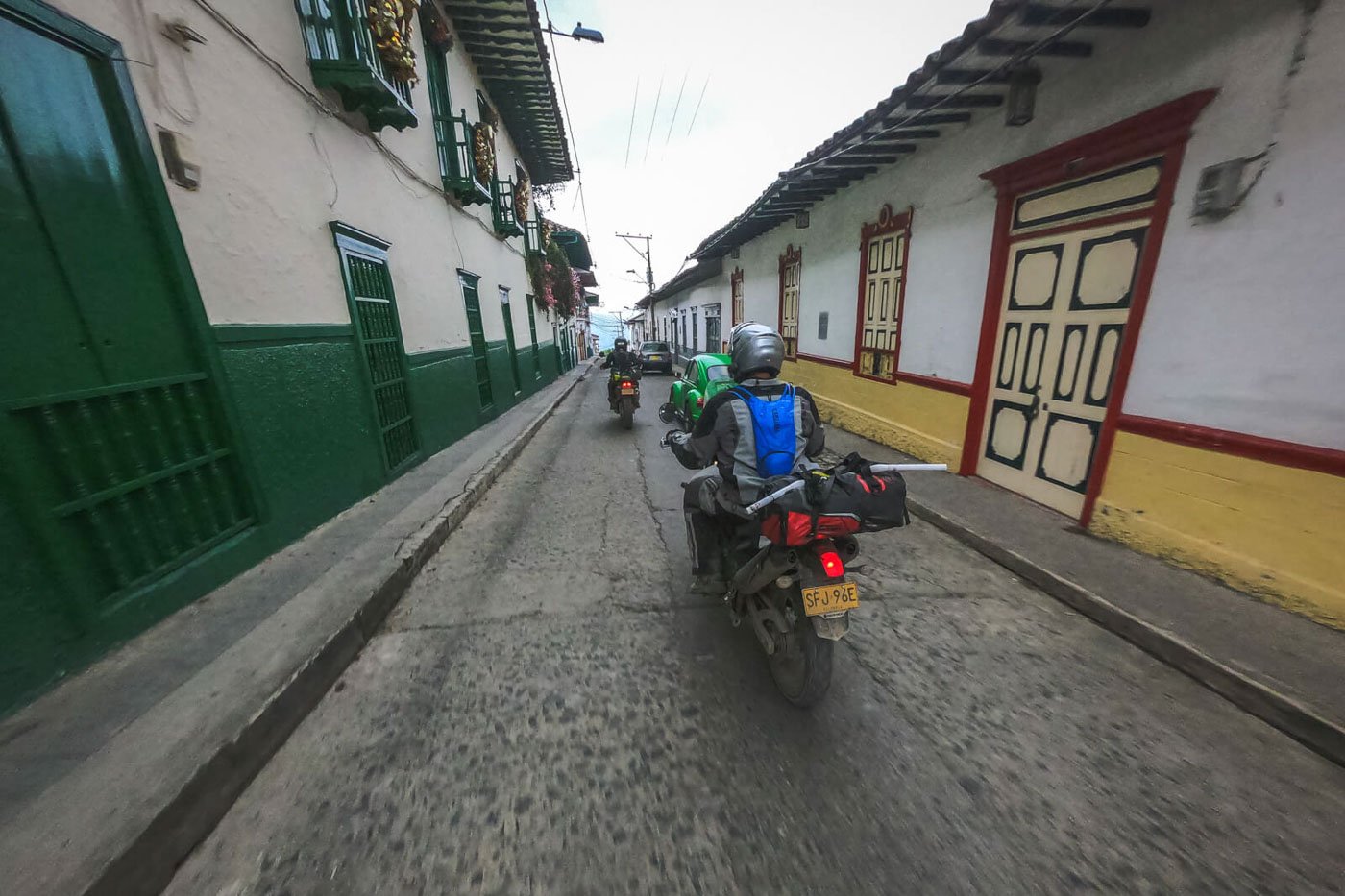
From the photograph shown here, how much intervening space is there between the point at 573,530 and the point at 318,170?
4.07 metres

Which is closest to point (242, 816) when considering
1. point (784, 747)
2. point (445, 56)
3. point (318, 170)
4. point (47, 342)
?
point (784, 747)

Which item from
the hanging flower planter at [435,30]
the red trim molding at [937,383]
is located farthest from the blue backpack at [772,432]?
the hanging flower planter at [435,30]

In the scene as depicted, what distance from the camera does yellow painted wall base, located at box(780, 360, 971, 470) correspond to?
5445 millimetres

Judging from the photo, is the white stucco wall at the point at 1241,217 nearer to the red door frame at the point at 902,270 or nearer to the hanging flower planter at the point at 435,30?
the red door frame at the point at 902,270

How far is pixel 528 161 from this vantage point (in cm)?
1359

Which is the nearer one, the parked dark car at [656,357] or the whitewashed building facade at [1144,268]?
the whitewashed building facade at [1144,268]

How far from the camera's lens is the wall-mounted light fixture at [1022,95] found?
403 centimetres

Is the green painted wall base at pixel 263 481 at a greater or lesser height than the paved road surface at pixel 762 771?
greater

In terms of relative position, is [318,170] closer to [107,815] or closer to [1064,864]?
[107,815]

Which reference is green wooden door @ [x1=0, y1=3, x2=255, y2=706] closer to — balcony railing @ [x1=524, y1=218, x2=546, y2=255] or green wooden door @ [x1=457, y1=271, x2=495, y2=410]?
green wooden door @ [x1=457, y1=271, x2=495, y2=410]

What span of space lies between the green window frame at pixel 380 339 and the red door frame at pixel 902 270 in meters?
6.44

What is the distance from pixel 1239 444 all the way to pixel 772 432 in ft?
10.4

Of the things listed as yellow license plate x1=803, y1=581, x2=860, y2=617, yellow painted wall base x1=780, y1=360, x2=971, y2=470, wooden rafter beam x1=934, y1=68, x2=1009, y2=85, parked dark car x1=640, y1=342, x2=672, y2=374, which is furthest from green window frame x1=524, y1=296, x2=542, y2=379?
yellow license plate x1=803, y1=581, x2=860, y2=617

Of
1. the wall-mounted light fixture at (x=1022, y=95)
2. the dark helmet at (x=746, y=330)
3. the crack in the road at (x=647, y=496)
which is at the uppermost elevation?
the wall-mounted light fixture at (x=1022, y=95)
